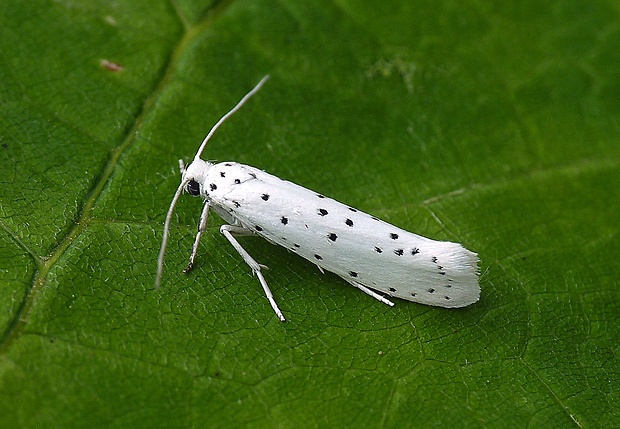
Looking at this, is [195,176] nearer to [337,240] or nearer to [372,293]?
[337,240]

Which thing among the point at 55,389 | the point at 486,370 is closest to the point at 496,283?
the point at 486,370

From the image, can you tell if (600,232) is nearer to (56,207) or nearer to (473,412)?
(473,412)

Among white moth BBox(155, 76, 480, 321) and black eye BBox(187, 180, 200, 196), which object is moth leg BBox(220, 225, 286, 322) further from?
black eye BBox(187, 180, 200, 196)

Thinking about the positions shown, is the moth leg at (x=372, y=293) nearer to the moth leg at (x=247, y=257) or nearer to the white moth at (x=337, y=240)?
the white moth at (x=337, y=240)

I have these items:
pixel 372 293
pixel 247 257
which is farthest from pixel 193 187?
pixel 372 293

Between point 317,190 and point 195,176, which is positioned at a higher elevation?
point 195,176

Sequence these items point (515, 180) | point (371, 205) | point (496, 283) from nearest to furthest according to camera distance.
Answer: point (496, 283), point (371, 205), point (515, 180)
